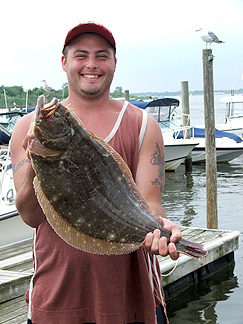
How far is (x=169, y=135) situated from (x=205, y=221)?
30.8 feet

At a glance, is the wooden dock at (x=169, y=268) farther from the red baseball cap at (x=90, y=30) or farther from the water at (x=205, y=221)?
the red baseball cap at (x=90, y=30)

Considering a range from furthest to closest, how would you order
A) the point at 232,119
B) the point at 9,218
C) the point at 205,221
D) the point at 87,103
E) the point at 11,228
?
the point at 232,119
the point at 205,221
the point at 11,228
the point at 9,218
the point at 87,103

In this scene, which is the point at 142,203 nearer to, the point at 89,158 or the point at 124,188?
the point at 124,188

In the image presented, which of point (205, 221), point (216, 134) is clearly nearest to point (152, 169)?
point (205, 221)

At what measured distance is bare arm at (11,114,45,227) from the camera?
258 cm

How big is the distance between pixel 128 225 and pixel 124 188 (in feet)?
0.62

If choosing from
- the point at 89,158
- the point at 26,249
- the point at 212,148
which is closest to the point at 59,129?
the point at 89,158

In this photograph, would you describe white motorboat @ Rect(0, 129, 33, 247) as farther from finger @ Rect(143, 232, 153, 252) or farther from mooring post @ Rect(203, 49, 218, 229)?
finger @ Rect(143, 232, 153, 252)

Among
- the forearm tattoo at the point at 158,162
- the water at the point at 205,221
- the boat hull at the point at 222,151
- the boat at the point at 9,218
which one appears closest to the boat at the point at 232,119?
the water at the point at 205,221

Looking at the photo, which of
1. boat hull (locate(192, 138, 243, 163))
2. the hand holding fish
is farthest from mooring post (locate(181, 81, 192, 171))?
the hand holding fish

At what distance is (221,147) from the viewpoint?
871 inches

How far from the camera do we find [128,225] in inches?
100

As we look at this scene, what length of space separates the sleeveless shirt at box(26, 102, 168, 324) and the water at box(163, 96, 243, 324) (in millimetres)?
4598

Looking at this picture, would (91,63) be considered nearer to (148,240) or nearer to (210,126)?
(148,240)
